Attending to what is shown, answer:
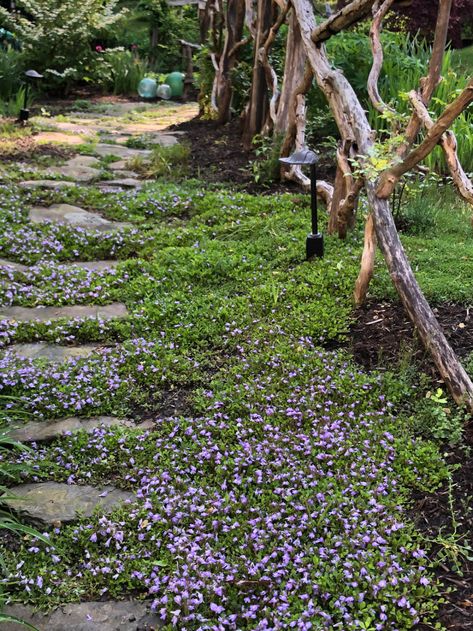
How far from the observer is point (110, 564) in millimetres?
2262

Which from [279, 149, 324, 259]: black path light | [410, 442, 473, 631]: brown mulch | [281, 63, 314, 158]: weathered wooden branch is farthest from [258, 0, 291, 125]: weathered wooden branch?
[410, 442, 473, 631]: brown mulch

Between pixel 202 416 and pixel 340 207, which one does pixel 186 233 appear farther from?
pixel 202 416

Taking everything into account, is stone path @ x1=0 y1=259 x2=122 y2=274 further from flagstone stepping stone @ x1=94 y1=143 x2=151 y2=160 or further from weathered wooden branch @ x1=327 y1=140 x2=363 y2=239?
flagstone stepping stone @ x1=94 y1=143 x2=151 y2=160

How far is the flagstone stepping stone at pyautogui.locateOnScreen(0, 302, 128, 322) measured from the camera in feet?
12.8

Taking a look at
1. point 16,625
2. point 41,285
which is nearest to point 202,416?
point 16,625

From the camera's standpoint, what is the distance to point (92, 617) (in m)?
2.09

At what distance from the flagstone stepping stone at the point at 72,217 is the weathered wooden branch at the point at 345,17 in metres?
2.13

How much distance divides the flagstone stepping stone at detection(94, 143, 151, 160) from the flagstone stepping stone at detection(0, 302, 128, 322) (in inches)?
145

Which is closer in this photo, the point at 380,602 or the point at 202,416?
the point at 380,602

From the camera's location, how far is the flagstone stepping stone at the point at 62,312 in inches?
153

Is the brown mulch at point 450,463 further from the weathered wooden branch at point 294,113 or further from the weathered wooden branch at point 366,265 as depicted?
the weathered wooden branch at point 294,113

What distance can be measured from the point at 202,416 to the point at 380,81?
5.65 metres

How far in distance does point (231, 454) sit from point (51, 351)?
1324 millimetres

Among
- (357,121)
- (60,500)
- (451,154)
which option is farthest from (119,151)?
(60,500)
